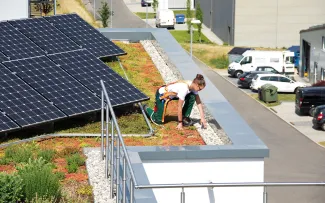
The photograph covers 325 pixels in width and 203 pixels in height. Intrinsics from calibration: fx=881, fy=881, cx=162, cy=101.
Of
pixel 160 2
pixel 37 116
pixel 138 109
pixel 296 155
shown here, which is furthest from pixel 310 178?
pixel 160 2

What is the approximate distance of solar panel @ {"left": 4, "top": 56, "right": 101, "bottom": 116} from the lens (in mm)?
16594

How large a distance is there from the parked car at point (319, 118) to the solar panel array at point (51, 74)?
2263cm

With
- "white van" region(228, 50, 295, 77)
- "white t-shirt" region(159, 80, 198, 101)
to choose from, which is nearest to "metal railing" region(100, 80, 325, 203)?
"white t-shirt" region(159, 80, 198, 101)

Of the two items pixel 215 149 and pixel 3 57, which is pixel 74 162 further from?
pixel 3 57

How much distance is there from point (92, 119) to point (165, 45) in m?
7.29

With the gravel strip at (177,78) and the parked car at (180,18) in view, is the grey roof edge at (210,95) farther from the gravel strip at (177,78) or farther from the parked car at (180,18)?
the parked car at (180,18)

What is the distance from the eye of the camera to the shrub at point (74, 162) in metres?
14.2

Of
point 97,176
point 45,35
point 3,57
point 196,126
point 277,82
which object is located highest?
point 45,35

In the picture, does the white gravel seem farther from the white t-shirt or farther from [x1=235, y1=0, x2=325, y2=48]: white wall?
[x1=235, y1=0, x2=325, y2=48]: white wall

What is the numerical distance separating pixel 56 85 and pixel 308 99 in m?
31.6

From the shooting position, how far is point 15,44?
66.5ft

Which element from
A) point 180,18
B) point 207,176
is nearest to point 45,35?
point 207,176

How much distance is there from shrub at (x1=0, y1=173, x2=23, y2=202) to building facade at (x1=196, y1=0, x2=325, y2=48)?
6848cm

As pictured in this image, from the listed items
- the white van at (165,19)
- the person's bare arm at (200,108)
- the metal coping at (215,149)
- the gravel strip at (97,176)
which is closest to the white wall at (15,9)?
the metal coping at (215,149)
